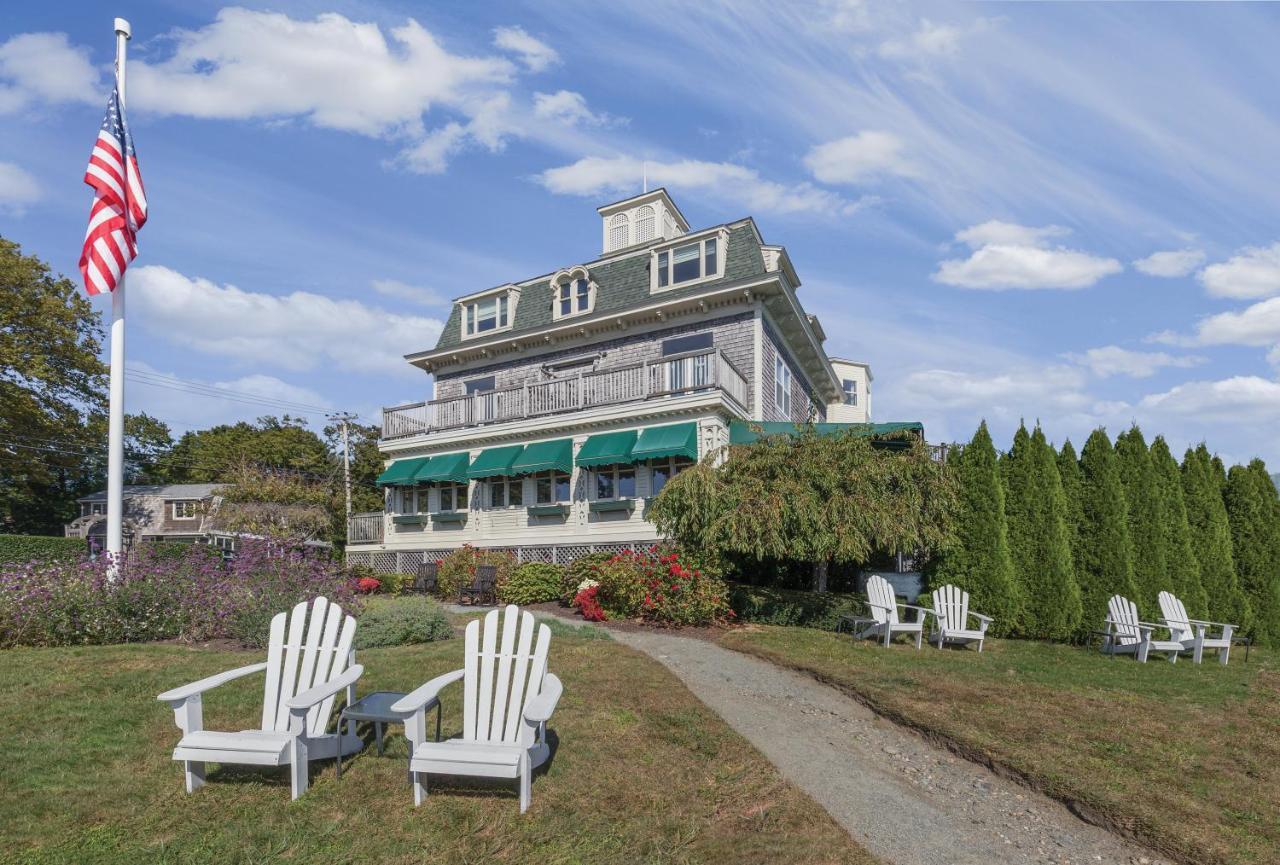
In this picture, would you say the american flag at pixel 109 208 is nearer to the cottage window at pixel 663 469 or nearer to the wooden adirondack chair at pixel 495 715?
the wooden adirondack chair at pixel 495 715

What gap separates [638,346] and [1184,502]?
1341 cm

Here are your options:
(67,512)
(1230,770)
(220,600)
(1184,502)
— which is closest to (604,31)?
(220,600)

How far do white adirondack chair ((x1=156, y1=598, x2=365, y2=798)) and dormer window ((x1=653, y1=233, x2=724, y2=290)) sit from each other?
16361 millimetres

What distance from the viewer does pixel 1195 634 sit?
40.2 ft

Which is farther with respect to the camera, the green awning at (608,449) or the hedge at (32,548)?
the hedge at (32,548)

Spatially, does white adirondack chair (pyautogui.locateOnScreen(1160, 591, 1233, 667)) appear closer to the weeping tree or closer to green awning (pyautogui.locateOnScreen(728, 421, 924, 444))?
the weeping tree

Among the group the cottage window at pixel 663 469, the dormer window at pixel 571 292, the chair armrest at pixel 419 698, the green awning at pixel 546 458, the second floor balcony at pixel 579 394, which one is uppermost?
the dormer window at pixel 571 292

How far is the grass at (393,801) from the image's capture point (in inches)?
169

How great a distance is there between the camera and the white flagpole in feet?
40.5

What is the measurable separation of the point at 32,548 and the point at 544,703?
22947 millimetres

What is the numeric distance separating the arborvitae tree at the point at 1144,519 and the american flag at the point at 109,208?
721 inches

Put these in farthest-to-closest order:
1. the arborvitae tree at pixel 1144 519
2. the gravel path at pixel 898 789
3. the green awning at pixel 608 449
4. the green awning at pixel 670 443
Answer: the green awning at pixel 608 449 → the green awning at pixel 670 443 → the arborvitae tree at pixel 1144 519 → the gravel path at pixel 898 789

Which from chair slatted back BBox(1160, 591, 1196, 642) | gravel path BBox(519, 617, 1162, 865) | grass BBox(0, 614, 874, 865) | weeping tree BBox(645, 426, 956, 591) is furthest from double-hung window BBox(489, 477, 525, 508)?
chair slatted back BBox(1160, 591, 1196, 642)

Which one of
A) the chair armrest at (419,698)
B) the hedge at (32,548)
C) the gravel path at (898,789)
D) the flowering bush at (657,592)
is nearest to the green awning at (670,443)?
the flowering bush at (657,592)
